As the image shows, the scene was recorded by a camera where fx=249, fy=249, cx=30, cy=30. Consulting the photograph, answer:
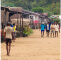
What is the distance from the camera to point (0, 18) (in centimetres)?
2038

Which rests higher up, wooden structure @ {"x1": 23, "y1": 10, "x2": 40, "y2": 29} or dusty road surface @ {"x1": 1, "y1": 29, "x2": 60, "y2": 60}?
wooden structure @ {"x1": 23, "y1": 10, "x2": 40, "y2": 29}

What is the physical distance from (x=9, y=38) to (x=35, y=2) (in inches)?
3401

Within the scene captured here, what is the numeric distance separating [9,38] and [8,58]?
52.7 inches

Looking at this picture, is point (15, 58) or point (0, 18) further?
point (0, 18)

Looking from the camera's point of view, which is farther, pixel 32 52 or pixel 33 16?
pixel 33 16

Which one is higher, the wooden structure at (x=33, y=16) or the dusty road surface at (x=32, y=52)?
the wooden structure at (x=33, y=16)

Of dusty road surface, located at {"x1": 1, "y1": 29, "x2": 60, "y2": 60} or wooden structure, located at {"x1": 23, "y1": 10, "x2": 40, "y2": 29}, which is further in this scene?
wooden structure, located at {"x1": 23, "y1": 10, "x2": 40, "y2": 29}

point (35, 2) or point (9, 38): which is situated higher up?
point (35, 2)

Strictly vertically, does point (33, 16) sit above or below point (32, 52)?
above

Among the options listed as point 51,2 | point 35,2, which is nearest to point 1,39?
point 51,2

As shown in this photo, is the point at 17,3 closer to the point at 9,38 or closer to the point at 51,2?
the point at 51,2

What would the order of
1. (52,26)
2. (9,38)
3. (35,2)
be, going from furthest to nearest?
(35,2)
(52,26)
(9,38)

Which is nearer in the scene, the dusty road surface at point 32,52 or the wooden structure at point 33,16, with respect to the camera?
the dusty road surface at point 32,52

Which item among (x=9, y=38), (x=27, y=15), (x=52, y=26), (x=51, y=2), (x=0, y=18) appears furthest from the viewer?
(x=51, y=2)
